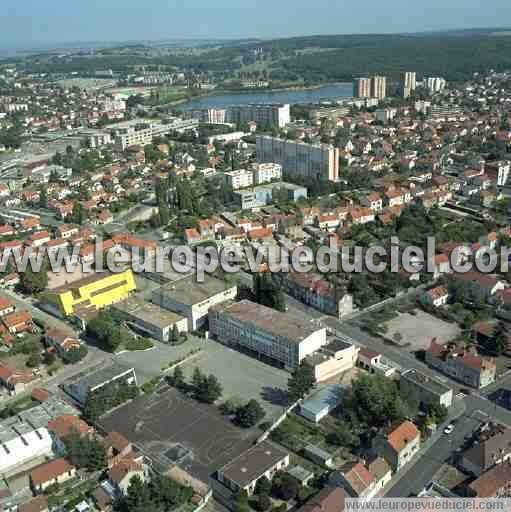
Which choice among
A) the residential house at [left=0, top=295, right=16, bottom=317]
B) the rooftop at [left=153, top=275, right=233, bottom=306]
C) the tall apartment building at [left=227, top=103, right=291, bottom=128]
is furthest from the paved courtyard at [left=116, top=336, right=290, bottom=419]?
the tall apartment building at [left=227, top=103, right=291, bottom=128]

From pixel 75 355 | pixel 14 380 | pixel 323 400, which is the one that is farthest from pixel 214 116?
pixel 323 400

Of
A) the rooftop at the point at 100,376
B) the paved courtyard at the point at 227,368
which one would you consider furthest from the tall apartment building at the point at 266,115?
the rooftop at the point at 100,376

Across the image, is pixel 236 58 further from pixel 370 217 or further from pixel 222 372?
pixel 222 372

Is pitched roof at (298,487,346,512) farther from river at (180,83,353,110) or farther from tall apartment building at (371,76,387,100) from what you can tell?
river at (180,83,353,110)

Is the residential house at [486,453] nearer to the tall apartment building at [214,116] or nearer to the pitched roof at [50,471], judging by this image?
the pitched roof at [50,471]

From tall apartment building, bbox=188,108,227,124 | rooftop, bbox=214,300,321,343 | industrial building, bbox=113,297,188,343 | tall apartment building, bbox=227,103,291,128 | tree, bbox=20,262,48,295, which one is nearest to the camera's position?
rooftop, bbox=214,300,321,343

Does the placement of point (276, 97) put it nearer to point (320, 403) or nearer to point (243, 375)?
point (243, 375)
